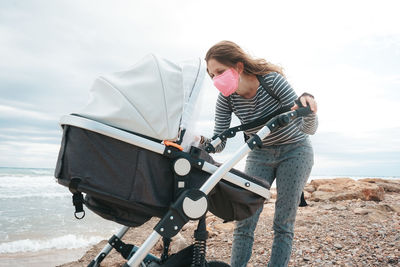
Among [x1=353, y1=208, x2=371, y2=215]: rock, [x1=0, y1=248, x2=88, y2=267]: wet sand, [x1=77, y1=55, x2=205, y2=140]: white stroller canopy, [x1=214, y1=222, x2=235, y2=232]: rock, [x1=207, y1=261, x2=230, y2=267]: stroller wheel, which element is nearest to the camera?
[x1=77, y1=55, x2=205, y2=140]: white stroller canopy

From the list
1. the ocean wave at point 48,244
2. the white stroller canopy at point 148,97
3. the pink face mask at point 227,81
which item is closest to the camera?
the white stroller canopy at point 148,97

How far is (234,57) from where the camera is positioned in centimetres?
242

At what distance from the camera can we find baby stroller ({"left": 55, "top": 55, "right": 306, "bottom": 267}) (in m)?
1.74

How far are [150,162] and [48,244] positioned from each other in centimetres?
491

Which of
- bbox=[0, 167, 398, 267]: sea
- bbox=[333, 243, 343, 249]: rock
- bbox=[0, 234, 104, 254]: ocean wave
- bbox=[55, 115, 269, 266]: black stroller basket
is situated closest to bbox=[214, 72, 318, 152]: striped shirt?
bbox=[55, 115, 269, 266]: black stroller basket

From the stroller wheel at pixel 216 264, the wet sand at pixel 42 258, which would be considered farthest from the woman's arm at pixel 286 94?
the wet sand at pixel 42 258

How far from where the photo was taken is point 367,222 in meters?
5.10

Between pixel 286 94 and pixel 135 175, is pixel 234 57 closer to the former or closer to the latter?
pixel 286 94

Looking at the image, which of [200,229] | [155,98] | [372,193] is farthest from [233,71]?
[372,193]

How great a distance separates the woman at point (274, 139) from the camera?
94.4 inches

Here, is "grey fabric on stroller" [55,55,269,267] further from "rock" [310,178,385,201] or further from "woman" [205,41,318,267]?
"rock" [310,178,385,201]

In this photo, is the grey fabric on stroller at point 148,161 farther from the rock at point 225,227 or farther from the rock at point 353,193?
the rock at point 353,193

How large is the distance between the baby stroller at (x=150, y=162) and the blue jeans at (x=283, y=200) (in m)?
0.45

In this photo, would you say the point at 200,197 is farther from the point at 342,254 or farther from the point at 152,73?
the point at 342,254
